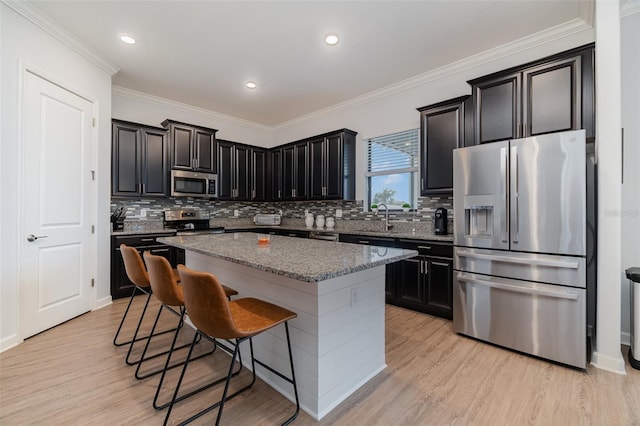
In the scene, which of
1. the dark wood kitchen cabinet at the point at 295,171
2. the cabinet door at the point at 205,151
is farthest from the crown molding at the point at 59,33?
the dark wood kitchen cabinet at the point at 295,171

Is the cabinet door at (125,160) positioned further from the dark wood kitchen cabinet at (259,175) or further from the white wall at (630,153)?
the white wall at (630,153)

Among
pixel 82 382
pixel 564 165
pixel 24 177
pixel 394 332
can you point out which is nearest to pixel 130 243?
pixel 24 177

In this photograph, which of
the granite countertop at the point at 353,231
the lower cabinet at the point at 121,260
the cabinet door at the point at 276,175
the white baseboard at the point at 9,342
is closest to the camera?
the white baseboard at the point at 9,342

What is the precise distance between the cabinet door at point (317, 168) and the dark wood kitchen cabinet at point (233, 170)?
134 cm

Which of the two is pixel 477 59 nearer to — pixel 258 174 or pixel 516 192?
pixel 516 192

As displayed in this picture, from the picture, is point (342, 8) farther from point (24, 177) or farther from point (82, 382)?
point (82, 382)

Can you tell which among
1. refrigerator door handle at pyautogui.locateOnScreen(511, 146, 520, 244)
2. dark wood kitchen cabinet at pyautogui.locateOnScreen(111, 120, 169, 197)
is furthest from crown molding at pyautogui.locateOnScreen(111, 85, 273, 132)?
refrigerator door handle at pyautogui.locateOnScreen(511, 146, 520, 244)

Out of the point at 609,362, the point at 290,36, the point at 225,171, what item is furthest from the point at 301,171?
the point at 609,362

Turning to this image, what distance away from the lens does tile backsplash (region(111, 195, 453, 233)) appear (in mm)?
3881

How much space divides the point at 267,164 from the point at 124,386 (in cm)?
444

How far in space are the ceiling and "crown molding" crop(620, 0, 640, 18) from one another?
33cm

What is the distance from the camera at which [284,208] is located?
244 inches

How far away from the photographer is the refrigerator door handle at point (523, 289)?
7.37 feet

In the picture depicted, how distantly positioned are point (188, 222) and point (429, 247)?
3.82m
